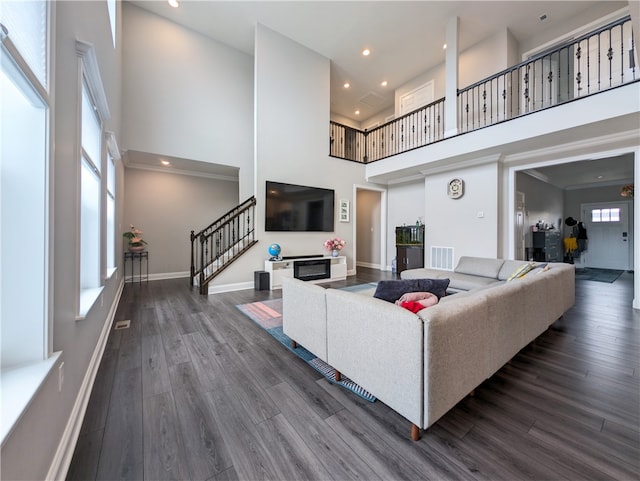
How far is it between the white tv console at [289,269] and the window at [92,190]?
2.66m

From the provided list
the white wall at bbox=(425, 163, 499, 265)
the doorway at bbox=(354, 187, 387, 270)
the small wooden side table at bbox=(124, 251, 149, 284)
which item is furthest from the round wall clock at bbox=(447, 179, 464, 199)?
the small wooden side table at bbox=(124, 251, 149, 284)

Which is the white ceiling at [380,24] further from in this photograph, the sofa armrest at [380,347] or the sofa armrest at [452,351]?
the sofa armrest at [452,351]

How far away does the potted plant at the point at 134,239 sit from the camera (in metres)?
5.30

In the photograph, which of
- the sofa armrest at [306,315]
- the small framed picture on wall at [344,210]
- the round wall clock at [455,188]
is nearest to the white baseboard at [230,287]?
the sofa armrest at [306,315]

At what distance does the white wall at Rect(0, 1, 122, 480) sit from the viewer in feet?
3.03

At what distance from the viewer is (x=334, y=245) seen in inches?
236

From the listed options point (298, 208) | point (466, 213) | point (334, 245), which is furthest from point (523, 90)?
point (298, 208)

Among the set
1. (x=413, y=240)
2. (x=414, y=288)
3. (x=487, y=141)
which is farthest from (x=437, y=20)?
(x=414, y=288)

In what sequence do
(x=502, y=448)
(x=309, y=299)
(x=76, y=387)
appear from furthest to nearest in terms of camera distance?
(x=309, y=299), (x=76, y=387), (x=502, y=448)

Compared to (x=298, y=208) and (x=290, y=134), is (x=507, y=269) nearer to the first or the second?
(x=298, y=208)

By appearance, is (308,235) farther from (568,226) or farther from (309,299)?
(568,226)

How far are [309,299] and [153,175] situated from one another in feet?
19.1

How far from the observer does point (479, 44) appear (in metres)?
5.64

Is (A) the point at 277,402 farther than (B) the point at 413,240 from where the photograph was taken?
No
